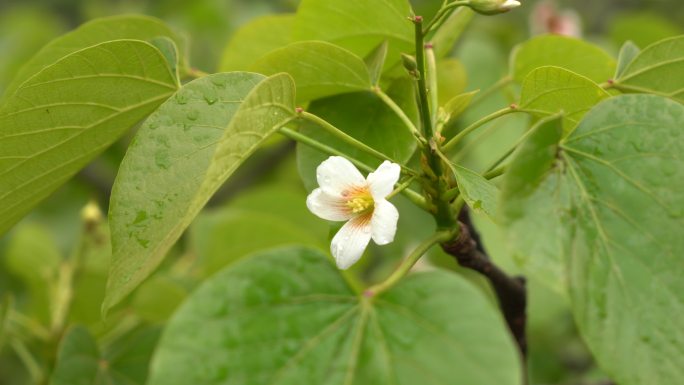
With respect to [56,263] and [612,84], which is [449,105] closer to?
[612,84]

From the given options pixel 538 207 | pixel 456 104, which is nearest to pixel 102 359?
pixel 456 104

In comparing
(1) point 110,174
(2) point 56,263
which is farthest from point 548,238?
(1) point 110,174

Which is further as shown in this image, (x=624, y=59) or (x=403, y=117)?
(x=624, y=59)

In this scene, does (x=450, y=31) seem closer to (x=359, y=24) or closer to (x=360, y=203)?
(x=359, y=24)

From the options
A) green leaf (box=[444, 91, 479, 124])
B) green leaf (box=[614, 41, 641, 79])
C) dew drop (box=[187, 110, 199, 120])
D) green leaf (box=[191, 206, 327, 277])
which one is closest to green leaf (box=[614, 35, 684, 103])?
green leaf (box=[614, 41, 641, 79])

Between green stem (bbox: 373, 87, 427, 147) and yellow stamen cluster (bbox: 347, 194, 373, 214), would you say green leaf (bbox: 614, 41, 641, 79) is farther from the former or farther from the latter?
yellow stamen cluster (bbox: 347, 194, 373, 214)
